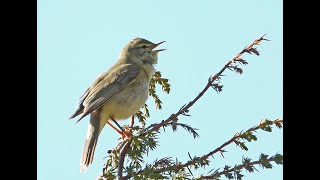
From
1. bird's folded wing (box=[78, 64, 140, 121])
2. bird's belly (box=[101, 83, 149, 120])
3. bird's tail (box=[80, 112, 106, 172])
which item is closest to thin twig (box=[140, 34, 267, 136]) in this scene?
bird's tail (box=[80, 112, 106, 172])

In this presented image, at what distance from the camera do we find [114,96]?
654 centimetres

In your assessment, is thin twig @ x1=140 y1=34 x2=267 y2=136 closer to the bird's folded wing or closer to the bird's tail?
the bird's tail

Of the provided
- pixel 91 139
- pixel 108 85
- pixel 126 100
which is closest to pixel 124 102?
pixel 126 100

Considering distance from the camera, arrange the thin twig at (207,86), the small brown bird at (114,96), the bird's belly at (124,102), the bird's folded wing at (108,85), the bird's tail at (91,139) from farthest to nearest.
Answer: the bird's belly at (124,102), the bird's folded wing at (108,85), the small brown bird at (114,96), the bird's tail at (91,139), the thin twig at (207,86)

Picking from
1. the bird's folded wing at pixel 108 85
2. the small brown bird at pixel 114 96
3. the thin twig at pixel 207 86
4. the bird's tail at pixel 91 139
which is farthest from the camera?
the bird's folded wing at pixel 108 85

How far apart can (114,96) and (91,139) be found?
0.81 metres

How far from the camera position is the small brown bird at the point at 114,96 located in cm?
595

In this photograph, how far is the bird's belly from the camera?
6.30m

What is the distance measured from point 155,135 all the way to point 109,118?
225cm

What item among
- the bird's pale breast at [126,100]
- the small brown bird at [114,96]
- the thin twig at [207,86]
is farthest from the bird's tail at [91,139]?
the thin twig at [207,86]

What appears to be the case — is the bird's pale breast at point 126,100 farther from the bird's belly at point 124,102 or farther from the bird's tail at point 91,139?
the bird's tail at point 91,139
